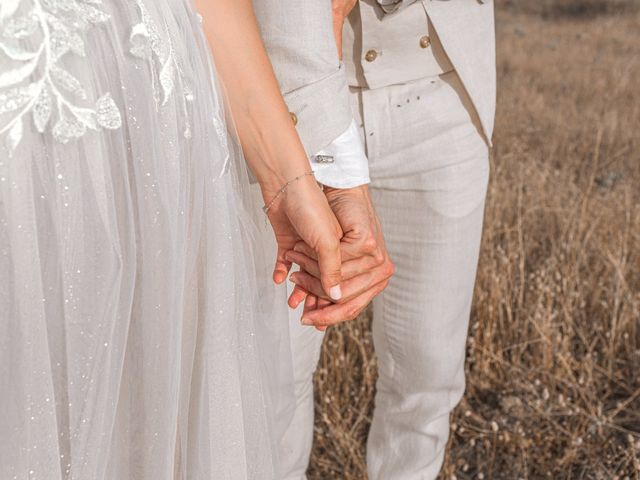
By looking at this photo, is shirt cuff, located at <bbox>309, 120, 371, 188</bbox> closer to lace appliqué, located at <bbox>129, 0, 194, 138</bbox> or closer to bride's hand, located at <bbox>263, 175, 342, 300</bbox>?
bride's hand, located at <bbox>263, 175, 342, 300</bbox>

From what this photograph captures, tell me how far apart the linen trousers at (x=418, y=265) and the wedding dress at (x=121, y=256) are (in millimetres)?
378

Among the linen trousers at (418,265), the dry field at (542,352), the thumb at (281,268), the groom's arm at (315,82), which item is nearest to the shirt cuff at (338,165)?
the groom's arm at (315,82)

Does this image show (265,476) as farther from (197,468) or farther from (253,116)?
(253,116)

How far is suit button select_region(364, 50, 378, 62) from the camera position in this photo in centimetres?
123

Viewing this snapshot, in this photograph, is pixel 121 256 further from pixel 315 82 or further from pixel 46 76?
pixel 315 82

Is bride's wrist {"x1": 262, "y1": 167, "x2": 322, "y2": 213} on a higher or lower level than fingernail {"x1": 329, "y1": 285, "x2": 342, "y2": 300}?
higher

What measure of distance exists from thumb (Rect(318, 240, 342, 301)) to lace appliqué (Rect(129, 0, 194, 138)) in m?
0.24

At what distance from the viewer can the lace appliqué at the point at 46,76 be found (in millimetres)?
716

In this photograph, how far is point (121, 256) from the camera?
80cm

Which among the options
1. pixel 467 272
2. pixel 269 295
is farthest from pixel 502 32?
pixel 269 295

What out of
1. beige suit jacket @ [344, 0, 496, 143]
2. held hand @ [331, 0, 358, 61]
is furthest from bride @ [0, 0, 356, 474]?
beige suit jacket @ [344, 0, 496, 143]

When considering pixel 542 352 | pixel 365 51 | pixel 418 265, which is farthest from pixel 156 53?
pixel 542 352

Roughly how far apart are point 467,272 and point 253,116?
635 mm

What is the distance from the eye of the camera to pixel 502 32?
6418 millimetres
